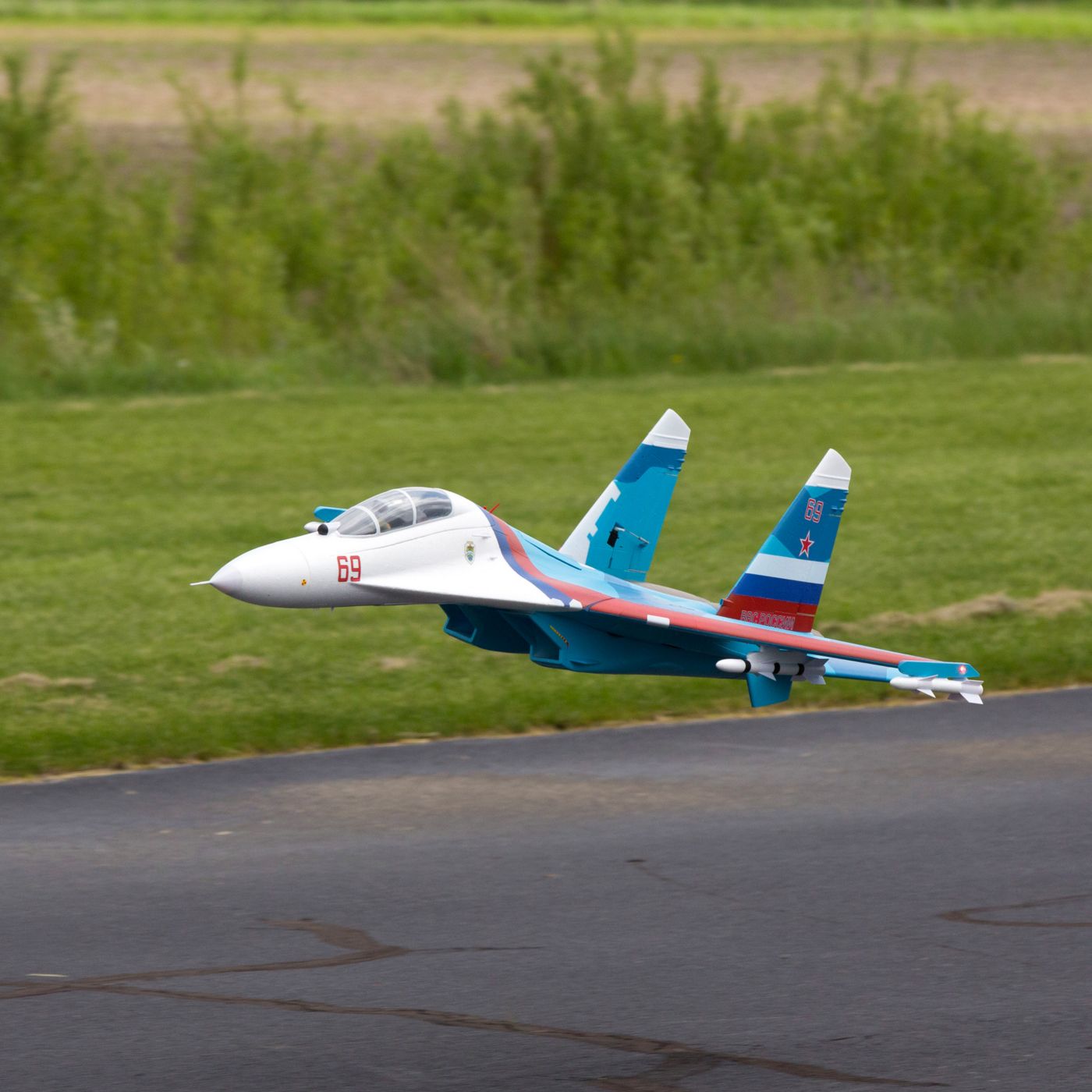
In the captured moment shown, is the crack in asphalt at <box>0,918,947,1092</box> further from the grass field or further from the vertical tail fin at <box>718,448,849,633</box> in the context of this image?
the grass field

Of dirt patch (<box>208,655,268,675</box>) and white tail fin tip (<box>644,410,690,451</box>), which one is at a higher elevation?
white tail fin tip (<box>644,410,690,451</box>)

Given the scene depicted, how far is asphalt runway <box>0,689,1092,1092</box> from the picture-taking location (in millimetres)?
6977

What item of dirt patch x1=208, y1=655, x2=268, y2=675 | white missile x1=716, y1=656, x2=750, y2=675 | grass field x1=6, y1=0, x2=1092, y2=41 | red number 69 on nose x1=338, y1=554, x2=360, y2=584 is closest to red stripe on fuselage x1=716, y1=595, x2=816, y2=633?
white missile x1=716, y1=656, x2=750, y2=675

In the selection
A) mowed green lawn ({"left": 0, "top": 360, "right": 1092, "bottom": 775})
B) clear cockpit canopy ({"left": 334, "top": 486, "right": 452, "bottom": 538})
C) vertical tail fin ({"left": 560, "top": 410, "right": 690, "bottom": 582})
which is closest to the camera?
clear cockpit canopy ({"left": 334, "top": 486, "right": 452, "bottom": 538})

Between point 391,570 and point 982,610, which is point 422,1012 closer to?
→ point 391,570

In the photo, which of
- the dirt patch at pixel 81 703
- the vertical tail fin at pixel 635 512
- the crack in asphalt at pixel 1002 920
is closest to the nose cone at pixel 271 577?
the vertical tail fin at pixel 635 512

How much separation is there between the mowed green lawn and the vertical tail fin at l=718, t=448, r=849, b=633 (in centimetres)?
556

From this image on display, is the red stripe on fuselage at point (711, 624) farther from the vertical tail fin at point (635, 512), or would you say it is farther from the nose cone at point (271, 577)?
the nose cone at point (271, 577)

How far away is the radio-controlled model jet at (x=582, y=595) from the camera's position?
5805 millimetres

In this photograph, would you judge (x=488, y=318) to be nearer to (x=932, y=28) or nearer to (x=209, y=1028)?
(x=209, y=1028)

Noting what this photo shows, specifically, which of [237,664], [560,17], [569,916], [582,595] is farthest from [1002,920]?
[560,17]

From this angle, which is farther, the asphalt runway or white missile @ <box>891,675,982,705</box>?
the asphalt runway

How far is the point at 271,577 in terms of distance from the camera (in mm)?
5668

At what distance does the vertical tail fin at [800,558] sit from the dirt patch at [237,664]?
6785mm
